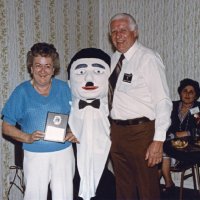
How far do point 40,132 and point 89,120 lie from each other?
324mm

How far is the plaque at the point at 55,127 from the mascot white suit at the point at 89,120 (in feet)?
0.51

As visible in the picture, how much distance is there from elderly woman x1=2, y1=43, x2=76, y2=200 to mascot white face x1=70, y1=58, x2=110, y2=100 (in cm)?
15

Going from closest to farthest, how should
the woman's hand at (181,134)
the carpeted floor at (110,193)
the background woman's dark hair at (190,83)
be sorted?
the carpeted floor at (110,193) < the woman's hand at (181,134) < the background woman's dark hair at (190,83)

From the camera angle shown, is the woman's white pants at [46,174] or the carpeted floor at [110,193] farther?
the carpeted floor at [110,193]

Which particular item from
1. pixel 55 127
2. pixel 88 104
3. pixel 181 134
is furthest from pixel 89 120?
pixel 181 134

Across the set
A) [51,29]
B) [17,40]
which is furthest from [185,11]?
[17,40]

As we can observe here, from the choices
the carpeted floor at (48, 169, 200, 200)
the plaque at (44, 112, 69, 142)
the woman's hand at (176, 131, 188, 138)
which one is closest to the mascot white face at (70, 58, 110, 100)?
the plaque at (44, 112, 69, 142)

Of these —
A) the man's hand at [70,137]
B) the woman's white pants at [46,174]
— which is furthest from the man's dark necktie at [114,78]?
the woman's white pants at [46,174]

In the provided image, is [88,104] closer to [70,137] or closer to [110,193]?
[70,137]

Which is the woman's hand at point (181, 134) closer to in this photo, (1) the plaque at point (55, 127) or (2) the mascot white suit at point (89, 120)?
(2) the mascot white suit at point (89, 120)

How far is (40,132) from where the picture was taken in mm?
2027

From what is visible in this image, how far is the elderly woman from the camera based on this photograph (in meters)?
2.06

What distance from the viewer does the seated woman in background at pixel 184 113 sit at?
360 cm

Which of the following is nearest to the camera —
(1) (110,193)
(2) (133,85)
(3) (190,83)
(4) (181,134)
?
(2) (133,85)
